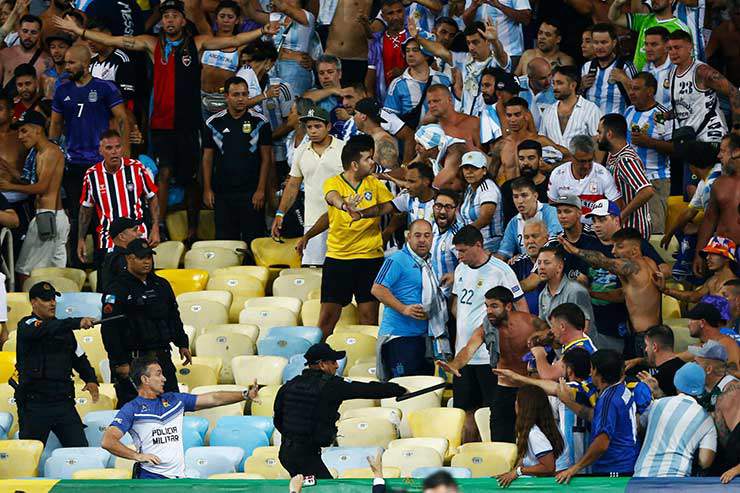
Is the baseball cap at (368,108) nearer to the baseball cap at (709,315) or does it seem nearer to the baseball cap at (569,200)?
the baseball cap at (569,200)

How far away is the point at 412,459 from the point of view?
40.8 feet

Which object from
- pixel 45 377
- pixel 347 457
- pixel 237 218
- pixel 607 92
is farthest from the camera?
pixel 237 218

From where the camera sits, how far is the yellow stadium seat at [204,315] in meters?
15.8

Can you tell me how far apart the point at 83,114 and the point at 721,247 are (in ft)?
21.3

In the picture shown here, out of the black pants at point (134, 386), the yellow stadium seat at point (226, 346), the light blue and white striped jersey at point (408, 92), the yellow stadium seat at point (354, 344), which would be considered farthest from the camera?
the light blue and white striped jersey at point (408, 92)

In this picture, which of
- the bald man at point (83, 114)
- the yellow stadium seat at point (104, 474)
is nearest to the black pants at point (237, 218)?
the bald man at point (83, 114)

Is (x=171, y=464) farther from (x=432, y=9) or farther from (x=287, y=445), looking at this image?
(x=432, y=9)

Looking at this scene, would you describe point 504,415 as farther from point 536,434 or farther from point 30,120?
point 30,120

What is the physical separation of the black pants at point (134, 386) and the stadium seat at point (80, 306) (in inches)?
82.9

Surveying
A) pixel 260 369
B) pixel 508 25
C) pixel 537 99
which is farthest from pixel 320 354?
pixel 508 25

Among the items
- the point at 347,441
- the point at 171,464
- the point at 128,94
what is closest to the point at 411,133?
the point at 128,94

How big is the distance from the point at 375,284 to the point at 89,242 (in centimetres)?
428

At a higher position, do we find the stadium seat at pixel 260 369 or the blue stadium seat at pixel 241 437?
the stadium seat at pixel 260 369

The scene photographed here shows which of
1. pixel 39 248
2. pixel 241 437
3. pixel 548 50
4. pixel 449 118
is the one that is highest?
pixel 548 50
